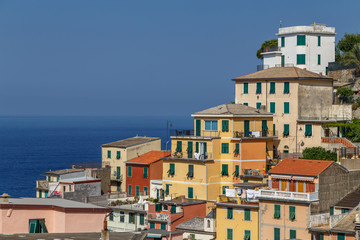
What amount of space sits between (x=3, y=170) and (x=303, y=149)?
302 feet

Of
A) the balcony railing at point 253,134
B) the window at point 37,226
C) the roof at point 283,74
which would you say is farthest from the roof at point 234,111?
the window at point 37,226

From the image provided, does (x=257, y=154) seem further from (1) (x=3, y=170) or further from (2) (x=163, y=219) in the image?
(1) (x=3, y=170)

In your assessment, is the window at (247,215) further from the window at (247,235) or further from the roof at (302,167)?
the roof at (302,167)

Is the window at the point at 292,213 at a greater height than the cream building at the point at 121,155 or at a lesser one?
lesser

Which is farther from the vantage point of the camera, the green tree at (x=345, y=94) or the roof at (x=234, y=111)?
the green tree at (x=345, y=94)

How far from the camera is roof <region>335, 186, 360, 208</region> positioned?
49750 mm

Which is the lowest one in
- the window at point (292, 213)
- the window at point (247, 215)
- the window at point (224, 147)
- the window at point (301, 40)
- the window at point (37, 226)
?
the window at point (247, 215)

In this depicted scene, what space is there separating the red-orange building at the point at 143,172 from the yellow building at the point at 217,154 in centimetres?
420

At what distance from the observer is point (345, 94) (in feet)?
223

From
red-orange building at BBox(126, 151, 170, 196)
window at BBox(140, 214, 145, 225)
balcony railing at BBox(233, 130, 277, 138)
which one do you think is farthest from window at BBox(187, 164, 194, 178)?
window at BBox(140, 214, 145, 225)

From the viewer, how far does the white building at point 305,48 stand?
71188 millimetres

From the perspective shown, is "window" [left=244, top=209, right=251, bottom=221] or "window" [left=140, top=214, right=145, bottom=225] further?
"window" [left=140, top=214, right=145, bottom=225]

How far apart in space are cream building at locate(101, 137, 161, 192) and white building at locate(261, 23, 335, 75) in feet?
45.9

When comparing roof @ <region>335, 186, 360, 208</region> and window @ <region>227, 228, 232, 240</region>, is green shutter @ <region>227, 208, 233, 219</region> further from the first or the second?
roof @ <region>335, 186, 360, 208</region>
